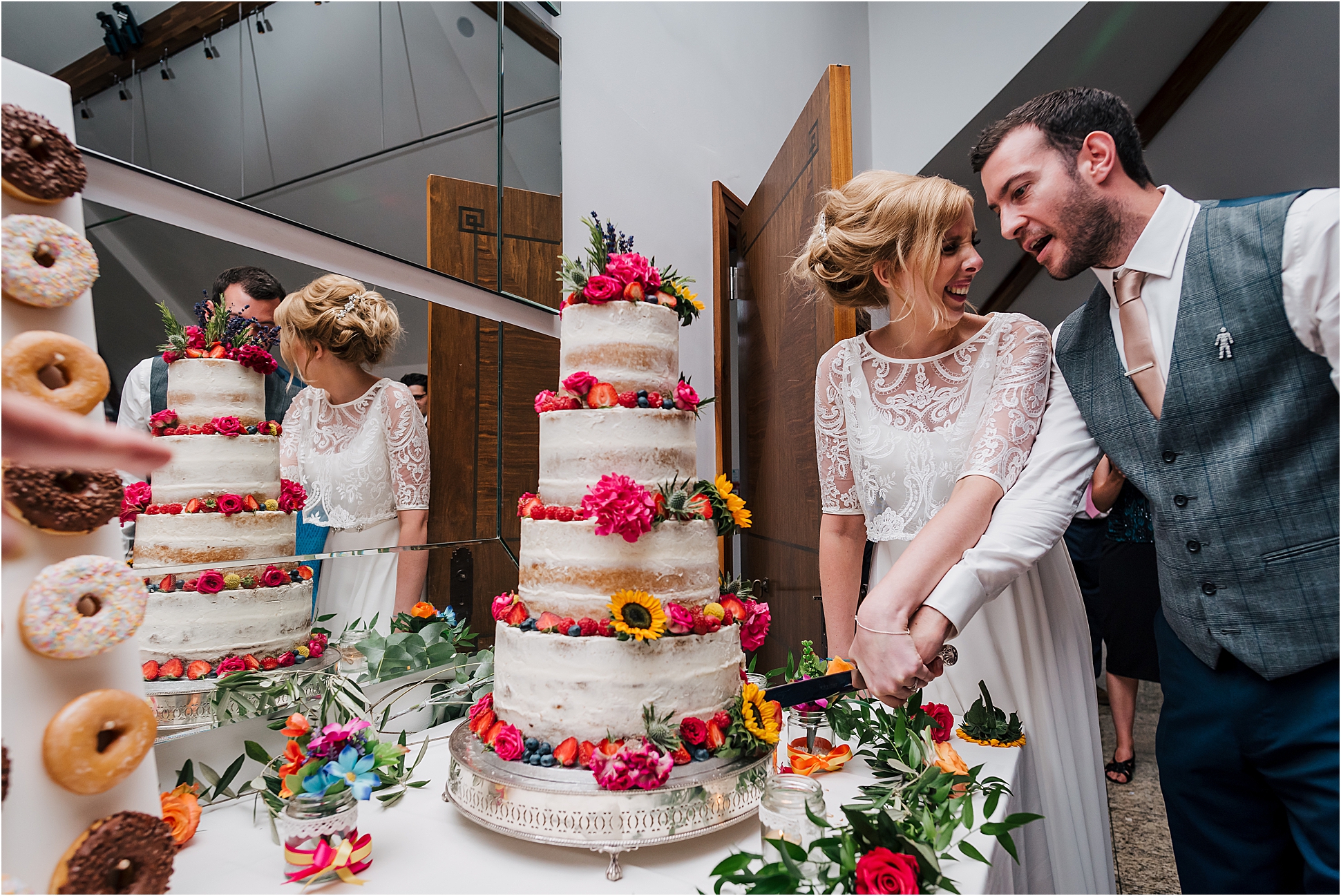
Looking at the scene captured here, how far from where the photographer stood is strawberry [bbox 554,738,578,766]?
113 centimetres

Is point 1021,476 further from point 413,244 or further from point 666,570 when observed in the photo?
point 413,244

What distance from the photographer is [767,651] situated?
334 centimetres

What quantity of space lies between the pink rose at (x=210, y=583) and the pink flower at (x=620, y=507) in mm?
672

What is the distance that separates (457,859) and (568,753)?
0.69 ft

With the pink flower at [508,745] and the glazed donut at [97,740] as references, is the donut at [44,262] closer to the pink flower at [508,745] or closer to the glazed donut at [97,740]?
the glazed donut at [97,740]

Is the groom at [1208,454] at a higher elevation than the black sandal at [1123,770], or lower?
higher

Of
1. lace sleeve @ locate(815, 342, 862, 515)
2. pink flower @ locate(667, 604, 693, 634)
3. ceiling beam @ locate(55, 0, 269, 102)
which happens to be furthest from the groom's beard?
ceiling beam @ locate(55, 0, 269, 102)

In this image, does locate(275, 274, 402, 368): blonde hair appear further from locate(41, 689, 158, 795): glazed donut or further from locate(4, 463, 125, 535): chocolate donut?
locate(41, 689, 158, 795): glazed donut

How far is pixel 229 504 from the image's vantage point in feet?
4.19

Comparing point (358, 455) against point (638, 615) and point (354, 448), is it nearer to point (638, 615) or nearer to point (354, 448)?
point (354, 448)

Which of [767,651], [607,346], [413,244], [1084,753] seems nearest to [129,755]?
[607,346]

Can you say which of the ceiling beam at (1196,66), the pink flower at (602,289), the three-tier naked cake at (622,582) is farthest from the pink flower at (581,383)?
the ceiling beam at (1196,66)

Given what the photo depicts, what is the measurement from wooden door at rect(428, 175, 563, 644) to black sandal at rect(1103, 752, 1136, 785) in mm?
2955

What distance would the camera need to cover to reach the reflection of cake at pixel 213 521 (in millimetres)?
1242
